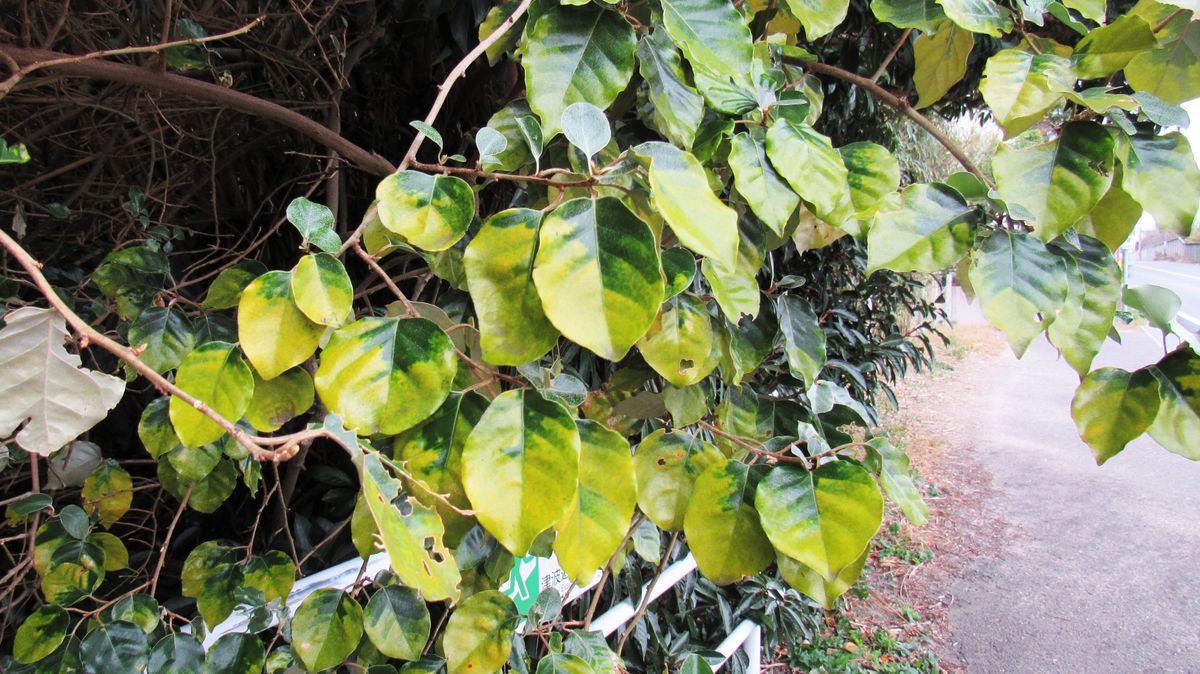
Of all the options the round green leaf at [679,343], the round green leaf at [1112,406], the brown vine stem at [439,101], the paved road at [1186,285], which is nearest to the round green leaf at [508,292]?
the brown vine stem at [439,101]

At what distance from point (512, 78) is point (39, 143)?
1064 mm

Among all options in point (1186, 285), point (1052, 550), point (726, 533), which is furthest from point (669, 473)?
point (1186, 285)

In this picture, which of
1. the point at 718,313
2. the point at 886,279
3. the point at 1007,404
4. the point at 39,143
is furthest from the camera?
the point at 1007,404

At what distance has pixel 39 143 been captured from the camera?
1.35 metres

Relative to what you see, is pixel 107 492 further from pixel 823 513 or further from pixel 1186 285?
pixel 1186 285

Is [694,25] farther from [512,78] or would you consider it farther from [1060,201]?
[512,78]

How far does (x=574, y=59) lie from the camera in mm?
551

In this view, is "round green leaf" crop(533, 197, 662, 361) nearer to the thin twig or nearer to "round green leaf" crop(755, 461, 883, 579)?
"round green leaf" crop(755, 461, 883, 579)

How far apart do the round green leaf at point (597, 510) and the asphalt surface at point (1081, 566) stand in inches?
86.3

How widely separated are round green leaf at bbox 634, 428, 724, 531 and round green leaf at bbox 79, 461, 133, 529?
26.7 inches

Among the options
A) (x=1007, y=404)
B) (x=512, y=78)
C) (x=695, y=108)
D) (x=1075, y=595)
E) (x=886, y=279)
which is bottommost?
(x=1007, y=404)

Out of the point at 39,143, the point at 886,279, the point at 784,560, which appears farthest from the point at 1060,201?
the point at 886,279

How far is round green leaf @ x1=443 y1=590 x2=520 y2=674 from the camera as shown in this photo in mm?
646

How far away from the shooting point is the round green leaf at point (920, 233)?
1.81ft
